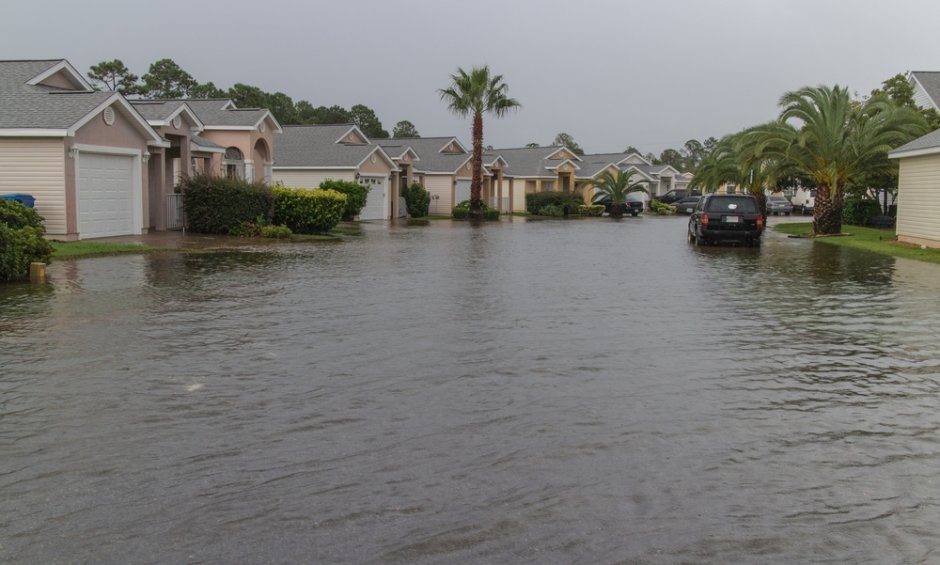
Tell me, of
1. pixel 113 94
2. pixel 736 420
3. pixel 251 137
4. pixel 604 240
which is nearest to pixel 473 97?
pixel 251 137

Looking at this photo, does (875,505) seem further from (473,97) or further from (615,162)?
(615,162)

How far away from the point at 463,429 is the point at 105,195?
22718 millimetres

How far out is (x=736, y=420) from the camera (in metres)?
7.33

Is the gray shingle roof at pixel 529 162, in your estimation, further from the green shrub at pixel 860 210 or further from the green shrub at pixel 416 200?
the green shrub at pixel 860 210

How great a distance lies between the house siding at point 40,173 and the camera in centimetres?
2409

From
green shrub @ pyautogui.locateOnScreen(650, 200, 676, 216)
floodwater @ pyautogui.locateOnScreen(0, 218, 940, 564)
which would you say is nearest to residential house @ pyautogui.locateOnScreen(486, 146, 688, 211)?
green shrub @ pyautogui.locateOnScreen(650, 200, 676, 216)

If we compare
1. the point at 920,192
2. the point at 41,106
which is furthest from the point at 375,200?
the point at 920,192

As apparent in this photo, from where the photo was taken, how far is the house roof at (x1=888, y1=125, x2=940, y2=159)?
2610 centimetres

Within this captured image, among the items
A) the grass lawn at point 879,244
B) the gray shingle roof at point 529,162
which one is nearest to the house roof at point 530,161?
the gray shingle roof at point 529,162

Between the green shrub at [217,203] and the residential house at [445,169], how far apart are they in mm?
29825

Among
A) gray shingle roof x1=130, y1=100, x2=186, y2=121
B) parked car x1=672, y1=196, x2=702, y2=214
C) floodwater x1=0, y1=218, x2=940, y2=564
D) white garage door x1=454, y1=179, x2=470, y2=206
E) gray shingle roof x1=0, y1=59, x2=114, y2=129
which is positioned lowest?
floodwater x1=0, y1=218, x2=940, y2=564

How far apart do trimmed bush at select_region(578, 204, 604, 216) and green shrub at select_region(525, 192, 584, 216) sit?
396 millimetres

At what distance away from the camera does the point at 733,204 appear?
29078 mm

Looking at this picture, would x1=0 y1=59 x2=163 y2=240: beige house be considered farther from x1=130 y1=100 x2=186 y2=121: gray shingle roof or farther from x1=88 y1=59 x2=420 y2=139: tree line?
x1=88 y1=59 x2=420 y2=139: tree line
